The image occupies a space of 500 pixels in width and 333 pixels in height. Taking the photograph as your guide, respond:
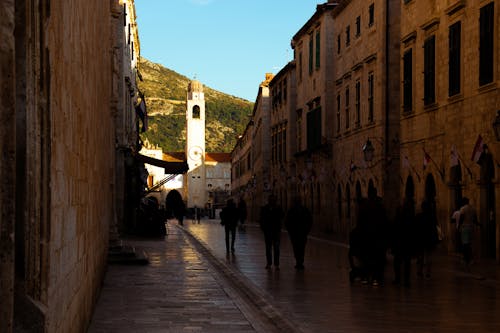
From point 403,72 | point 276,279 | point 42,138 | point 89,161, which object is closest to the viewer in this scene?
point 42,138

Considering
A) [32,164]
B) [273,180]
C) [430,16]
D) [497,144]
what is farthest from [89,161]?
[273,180]

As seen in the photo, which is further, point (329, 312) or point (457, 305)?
point (457, 305)

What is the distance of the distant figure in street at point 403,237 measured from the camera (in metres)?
18.0

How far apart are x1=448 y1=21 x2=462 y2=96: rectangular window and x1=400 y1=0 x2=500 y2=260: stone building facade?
1.1 inches

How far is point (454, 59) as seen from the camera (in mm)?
27344

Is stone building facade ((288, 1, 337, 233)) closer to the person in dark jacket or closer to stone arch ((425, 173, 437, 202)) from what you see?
stone arch ((425, 173, 437, 202))

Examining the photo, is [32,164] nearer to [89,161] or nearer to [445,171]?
[89,161]

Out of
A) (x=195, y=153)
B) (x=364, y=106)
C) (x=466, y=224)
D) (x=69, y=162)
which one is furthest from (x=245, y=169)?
(x=69, y=162)

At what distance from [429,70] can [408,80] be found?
2.74 metres

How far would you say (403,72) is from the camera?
3325 centimetres

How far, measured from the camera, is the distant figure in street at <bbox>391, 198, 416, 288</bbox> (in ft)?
59.0

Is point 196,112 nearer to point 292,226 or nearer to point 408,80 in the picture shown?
point 408,80

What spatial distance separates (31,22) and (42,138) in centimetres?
85

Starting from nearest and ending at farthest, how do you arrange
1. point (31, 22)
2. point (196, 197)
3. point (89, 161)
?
point (31, 22) < point (89, 161) < point (196, 197)
